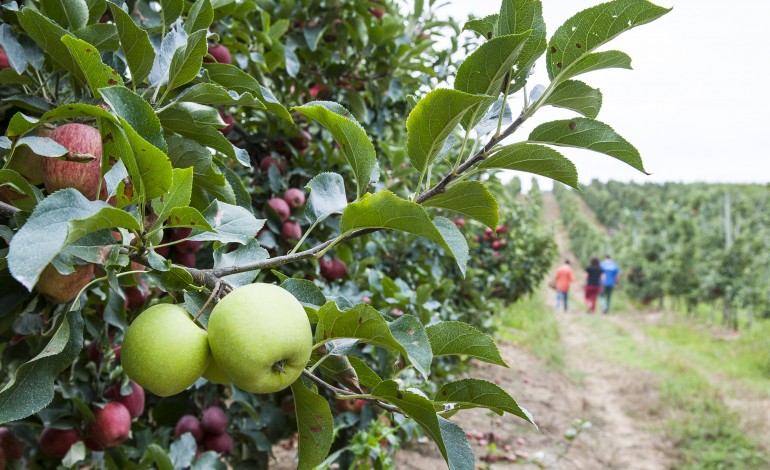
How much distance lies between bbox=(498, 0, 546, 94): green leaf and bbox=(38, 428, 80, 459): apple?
1143 millimetres

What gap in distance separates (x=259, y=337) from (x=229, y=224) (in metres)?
0.19

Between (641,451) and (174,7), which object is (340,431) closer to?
(174,7)

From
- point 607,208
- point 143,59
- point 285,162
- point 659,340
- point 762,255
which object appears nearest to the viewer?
point 143,59

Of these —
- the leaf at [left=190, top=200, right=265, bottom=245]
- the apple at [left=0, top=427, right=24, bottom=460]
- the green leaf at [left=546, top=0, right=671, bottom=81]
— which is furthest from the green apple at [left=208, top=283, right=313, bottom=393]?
the apple at [left=0, top=427, right=24, bottom=460]

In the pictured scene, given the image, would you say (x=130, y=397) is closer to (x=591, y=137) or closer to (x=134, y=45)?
(x=134, y=45)

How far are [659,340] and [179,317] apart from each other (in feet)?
29.6

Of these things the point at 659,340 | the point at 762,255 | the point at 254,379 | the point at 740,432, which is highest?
the point at 254,379

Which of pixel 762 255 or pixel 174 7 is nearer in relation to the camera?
pixel 174 7

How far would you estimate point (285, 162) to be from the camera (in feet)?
5.92

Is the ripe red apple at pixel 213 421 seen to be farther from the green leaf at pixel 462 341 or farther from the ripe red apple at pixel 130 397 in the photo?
the green leaf at pixel 462 341

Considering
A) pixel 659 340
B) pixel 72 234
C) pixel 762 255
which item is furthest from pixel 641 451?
pixel 762 255

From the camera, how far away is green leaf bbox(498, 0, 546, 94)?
569 mm

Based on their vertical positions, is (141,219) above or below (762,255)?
above

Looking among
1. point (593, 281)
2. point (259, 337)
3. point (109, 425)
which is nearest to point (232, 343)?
point (259, 337)
